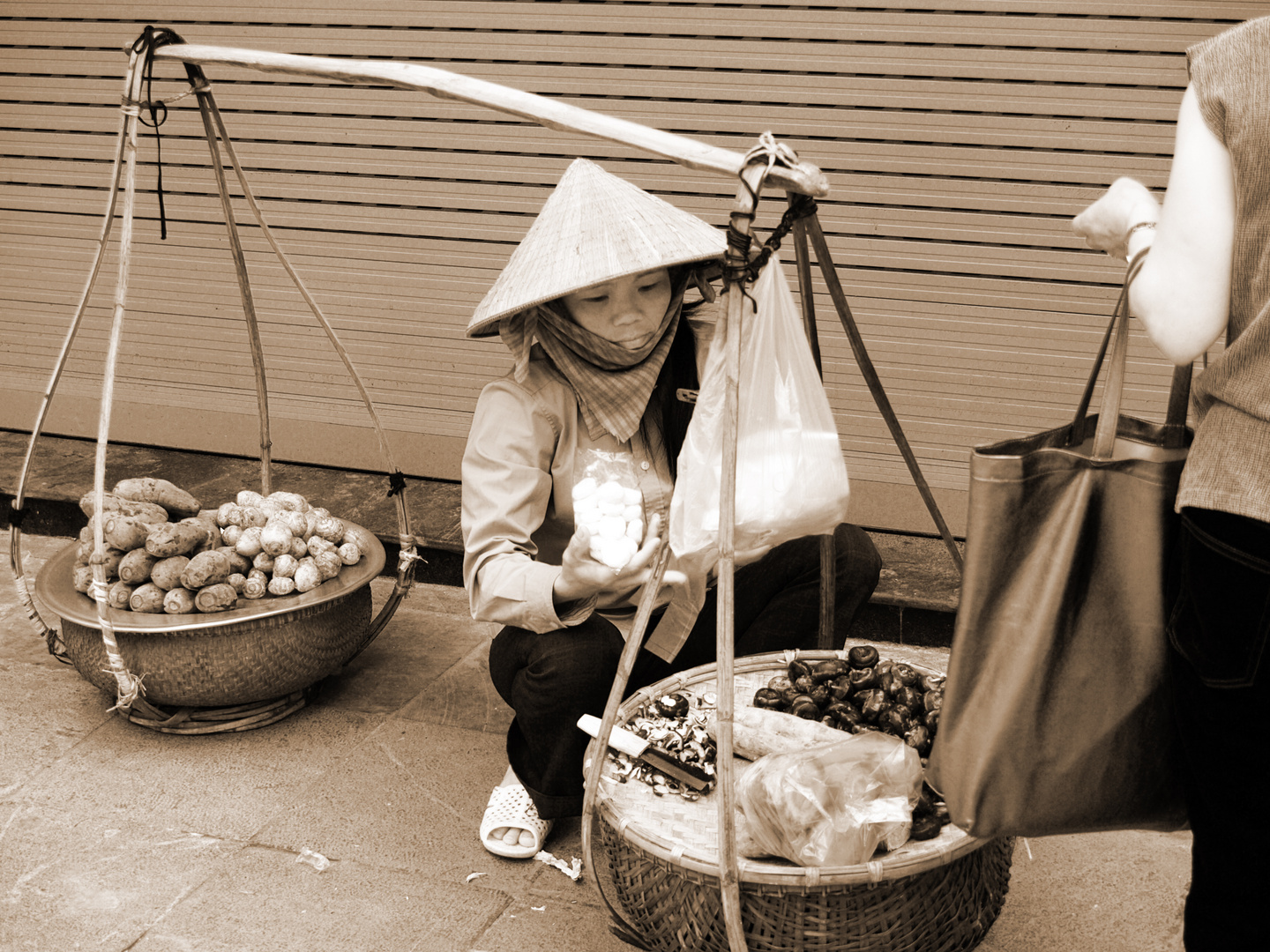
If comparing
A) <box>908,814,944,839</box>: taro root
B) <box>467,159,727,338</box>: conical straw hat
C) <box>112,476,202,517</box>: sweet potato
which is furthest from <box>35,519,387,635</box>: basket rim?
<box>908,814,944,839</box>: taro root

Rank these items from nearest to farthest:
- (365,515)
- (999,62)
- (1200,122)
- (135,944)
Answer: (1200,122) < (135,944) < (999,62) < (365,515)

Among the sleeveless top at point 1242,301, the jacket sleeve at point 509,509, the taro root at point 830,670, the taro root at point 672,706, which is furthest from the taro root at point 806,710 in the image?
the sleeveless top at point 1242,301

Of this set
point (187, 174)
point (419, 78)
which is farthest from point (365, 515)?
point (419, 78)

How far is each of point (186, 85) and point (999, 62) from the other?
9.55 ft

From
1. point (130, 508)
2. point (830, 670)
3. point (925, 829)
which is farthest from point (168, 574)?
point (925, 829)

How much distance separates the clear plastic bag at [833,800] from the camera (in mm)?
1667

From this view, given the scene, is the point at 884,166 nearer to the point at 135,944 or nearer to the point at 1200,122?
the point at 1200,122

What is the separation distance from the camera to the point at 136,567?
2639 mm

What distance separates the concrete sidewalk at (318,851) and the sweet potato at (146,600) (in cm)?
39

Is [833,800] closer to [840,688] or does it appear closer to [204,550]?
[840,688]

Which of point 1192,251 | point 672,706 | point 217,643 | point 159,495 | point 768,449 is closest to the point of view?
point 1192,251

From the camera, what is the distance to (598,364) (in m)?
2.26

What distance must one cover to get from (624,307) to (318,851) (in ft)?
4.34

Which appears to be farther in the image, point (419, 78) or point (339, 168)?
point (339, 168)
